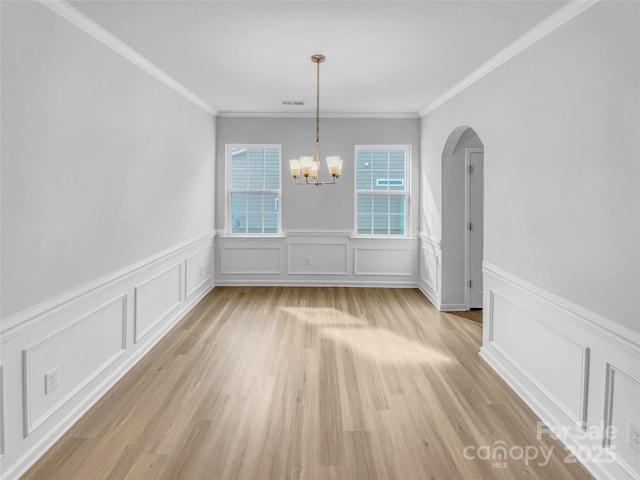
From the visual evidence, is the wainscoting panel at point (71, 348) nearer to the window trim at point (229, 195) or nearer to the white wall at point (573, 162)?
the window trim at point (229, 195)

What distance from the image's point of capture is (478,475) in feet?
7.54

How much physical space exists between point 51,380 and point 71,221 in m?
0.97

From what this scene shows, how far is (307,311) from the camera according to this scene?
18.0 ft

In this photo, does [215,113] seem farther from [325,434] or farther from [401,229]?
[325,434]

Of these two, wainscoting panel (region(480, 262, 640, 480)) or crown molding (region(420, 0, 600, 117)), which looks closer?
wainscoting panel (region(480, 262, 640, 480))

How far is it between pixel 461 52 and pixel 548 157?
1.27 m

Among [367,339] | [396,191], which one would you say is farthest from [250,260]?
[367,339]

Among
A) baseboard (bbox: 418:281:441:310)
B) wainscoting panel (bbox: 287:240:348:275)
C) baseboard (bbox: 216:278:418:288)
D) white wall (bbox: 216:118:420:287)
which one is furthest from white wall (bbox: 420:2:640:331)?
wainscoting panel (bbox: 287:240:348:275)

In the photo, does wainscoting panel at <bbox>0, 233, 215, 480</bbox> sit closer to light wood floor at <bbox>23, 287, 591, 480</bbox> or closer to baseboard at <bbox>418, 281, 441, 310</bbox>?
light wood floor at <bbox>23, 287, 591, 480</bbox>

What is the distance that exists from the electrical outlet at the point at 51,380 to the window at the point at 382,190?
488cm

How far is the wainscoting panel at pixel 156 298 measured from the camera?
3.88 meters

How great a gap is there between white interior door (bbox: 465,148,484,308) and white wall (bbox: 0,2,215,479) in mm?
3583

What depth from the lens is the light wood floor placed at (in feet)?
7.75

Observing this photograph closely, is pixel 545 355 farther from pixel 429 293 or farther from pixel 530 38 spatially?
pixel 429 293
